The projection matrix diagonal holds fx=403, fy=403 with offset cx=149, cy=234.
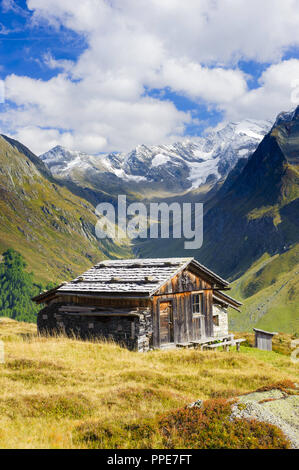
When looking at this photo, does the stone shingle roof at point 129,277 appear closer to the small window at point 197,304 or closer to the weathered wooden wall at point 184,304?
the weathered wooden wall at point 184,304

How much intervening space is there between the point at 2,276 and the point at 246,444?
19700 cm

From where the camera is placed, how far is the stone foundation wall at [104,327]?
82.8 feet

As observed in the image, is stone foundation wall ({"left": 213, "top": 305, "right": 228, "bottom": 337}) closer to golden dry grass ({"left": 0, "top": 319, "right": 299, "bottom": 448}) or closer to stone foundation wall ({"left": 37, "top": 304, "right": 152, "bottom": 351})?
stone foundation wall ({"left": 37, "top": 304, "right": 152, "bottom": 351})

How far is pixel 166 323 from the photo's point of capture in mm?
27547

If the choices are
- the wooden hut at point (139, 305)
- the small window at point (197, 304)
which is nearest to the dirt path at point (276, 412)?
the wooden hut at point (139, 305)

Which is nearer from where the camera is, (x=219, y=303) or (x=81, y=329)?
(x=81, y=329)

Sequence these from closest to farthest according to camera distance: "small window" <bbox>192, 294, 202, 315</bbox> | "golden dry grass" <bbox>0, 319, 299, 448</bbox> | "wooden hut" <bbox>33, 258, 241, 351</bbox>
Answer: "golden dry grass" <bbox>0, 319, 299, 448</bbox>
"wooden hut" <bbox>33, 258, 241, 351</bbox>
"small window" <bbox>192, 294, 202, 315</bbox>

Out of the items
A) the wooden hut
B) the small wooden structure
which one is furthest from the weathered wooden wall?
the small wooden structure

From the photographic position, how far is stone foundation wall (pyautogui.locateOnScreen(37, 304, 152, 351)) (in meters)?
25.2

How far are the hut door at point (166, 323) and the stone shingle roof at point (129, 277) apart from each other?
6.54 ft

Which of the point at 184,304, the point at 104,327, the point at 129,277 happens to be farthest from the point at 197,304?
the point at 104,327
